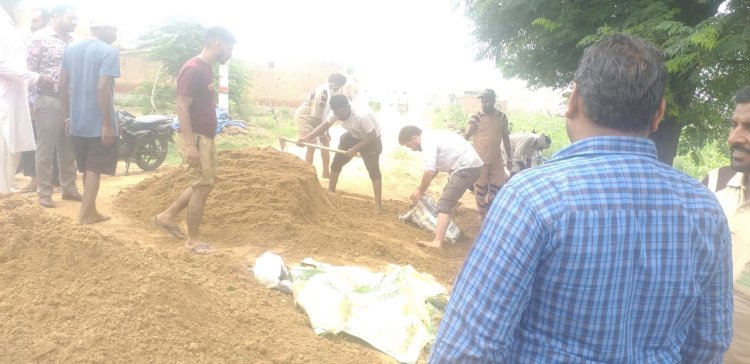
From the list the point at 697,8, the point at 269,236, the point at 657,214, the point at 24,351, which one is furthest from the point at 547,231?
the point at 697,8

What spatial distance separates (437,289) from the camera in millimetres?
4043

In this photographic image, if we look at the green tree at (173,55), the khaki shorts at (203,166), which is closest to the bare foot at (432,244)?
the khaki shorts at (203,166)

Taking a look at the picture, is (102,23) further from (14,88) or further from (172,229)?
(172,229)

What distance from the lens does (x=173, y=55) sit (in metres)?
15.9

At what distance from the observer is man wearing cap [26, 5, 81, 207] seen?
5.45m

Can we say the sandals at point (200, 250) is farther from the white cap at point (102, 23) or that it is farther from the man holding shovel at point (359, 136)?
the man holding shovel at point (359, 136)

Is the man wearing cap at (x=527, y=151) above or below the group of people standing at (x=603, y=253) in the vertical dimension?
below

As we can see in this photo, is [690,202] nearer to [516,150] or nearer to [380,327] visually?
[380,327]

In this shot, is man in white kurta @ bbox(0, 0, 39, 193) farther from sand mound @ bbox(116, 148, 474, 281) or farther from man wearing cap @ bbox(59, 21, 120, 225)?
sand mound @ bbox(116, 148, 474, 281)

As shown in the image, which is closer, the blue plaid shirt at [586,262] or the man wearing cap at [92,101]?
the blue plaid shirt at [586,262]

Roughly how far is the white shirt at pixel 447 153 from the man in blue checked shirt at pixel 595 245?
4634mm

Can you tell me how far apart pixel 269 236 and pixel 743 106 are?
383 cm

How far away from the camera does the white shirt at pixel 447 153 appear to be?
6.01m

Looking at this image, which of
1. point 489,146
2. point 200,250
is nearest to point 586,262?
point 200,250
